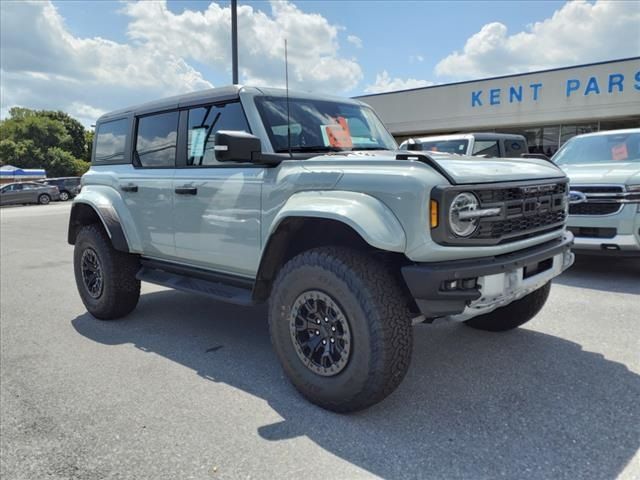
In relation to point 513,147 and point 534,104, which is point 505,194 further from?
point 534,104

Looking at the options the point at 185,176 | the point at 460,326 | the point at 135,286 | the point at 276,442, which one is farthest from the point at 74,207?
the point at 460,326

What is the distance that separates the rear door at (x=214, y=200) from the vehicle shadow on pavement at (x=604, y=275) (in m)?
4.04

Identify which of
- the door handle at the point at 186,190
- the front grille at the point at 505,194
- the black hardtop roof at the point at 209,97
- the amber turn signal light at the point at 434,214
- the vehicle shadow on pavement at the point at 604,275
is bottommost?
the vehicle shadow on pavement at the point at 604,275

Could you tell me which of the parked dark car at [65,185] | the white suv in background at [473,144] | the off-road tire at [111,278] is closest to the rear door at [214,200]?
the off-road tire at [111,278]

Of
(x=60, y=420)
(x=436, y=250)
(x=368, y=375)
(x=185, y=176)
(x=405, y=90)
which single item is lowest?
(x=60, y=420)

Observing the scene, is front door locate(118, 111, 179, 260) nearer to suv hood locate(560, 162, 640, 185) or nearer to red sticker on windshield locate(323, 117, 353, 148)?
red sticker on windshield locate(323, 117, 353, 148)

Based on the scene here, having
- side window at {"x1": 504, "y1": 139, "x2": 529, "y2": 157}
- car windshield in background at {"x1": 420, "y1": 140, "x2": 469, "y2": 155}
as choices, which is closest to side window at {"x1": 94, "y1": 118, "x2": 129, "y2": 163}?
car windshield in background at {"x1": 420, "y1": 140, "x2": 469, "y2": 155}

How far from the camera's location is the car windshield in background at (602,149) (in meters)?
6.46

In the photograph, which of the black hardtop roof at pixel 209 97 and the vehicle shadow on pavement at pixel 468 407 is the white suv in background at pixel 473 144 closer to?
the black hardtop roof at pixel 209 97

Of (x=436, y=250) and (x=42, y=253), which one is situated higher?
(x=436, y=250)

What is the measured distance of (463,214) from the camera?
2602mm

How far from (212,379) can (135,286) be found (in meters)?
1.78

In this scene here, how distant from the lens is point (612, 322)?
4.29 m

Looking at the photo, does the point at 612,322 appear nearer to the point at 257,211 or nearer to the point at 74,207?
the point at 257,211
